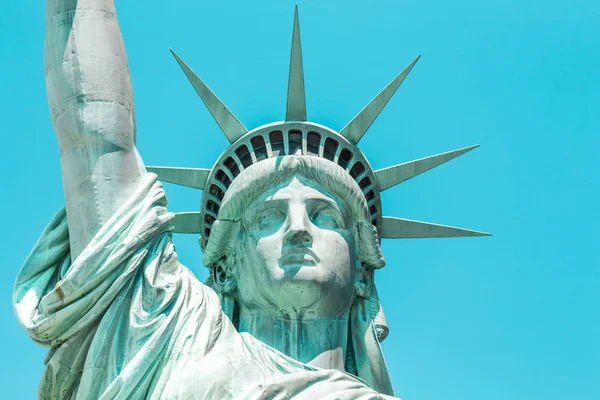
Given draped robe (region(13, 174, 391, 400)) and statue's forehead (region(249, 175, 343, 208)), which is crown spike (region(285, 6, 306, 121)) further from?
draped robe (region(13, 174, 391, 400))

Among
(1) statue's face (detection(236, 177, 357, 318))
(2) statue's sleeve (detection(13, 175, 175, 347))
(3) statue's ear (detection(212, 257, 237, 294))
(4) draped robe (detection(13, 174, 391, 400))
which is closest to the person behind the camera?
(4) draped robe (detection(13, 174, 391, 400))

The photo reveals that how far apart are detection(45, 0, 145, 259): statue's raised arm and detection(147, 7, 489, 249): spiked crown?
268 centimetres

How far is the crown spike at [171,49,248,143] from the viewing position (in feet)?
56.0

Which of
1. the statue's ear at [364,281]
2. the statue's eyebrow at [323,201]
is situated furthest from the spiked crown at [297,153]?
the statue's ear at [364,281]

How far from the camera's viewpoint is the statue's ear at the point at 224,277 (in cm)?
1557

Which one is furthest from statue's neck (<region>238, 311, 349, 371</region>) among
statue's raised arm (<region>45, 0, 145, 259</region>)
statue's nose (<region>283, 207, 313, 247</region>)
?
statue's raised arm (<region>45, 0, 145, 259</region>)

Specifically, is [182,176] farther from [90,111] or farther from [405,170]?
[90,111]

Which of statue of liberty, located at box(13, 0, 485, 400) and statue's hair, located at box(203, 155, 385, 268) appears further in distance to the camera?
statue's hair, located at box(203, 155, 385, 268)

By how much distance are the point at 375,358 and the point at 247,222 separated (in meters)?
1.92

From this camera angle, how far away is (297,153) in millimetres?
16469

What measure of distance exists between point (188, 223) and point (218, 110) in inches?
53.7

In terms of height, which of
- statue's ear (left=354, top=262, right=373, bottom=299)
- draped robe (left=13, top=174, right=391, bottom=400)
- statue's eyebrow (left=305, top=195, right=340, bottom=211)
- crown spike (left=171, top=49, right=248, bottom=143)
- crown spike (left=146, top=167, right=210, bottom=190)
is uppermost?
crown spike (left=171, top=49, right=248, bottom=143)

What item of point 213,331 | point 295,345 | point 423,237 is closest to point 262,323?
point 295,345

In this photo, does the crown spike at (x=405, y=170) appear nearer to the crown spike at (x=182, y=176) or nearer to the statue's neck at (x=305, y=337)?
the crown spike at (x=182, y=176)
